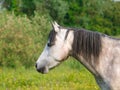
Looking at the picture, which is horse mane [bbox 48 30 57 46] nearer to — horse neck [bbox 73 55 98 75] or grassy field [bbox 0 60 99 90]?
horse neck [bbox 73 55 98 75]

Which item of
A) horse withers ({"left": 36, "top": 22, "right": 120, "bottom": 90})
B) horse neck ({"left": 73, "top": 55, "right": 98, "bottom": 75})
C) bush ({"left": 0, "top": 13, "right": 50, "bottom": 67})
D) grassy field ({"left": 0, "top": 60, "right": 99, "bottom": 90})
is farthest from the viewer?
bush ({"left": 0, "top": 13, "right": 50, "bottom": 67})

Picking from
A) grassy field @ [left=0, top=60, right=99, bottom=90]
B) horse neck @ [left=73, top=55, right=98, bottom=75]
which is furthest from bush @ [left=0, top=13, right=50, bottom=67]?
horse neck @ [left=73, top=55, right=98, bottom=75]

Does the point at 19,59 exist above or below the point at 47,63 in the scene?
below

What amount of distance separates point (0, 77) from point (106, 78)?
25.4 feet

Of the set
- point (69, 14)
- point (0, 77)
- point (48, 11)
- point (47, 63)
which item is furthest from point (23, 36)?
point (69, 14)

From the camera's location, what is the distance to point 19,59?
1934 centimetres

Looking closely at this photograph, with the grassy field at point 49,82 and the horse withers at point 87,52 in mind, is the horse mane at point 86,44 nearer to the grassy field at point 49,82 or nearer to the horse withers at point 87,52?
the horse withers at point 87,52

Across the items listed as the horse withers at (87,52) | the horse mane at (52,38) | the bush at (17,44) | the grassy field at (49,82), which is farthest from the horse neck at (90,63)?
the bush at (17,44)

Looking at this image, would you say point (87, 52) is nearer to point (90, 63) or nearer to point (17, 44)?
point (90, 63)

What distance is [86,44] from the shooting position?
6223mm

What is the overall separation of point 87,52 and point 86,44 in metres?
0.11

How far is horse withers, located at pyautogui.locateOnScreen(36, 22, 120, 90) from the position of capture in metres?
6.16

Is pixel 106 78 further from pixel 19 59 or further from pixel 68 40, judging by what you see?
pixel 19 59

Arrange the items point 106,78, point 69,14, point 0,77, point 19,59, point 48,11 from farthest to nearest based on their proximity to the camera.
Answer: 1. point 69,14
2. point 48,11
3. point 19,59
4. point 0,77
5. point 106,78
